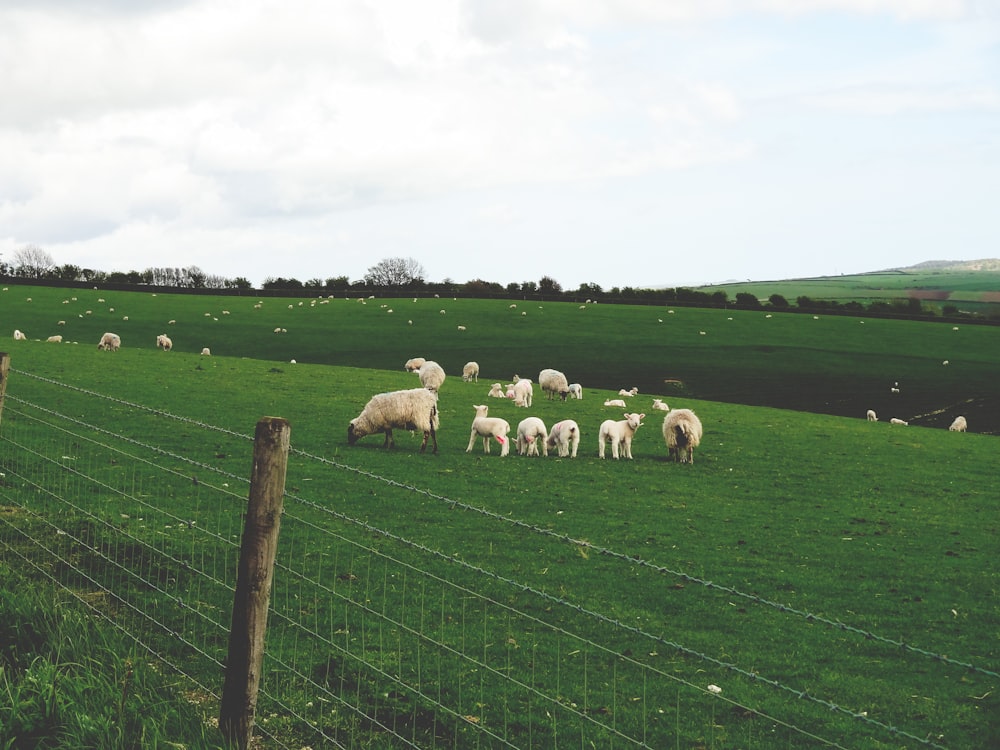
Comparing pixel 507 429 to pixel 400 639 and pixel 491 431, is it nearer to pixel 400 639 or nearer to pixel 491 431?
pixel 491 431

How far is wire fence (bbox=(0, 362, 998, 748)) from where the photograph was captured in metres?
6.52

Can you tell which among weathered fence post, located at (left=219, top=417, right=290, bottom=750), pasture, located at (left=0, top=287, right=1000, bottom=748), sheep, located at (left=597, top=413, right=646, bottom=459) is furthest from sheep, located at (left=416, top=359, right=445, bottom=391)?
weathered fence post, located at (left=219, top=417, right=290, bottom=750)

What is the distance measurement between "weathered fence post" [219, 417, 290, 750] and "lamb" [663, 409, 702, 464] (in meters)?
17.8

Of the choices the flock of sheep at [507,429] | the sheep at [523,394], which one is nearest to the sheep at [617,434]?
the flock of sheep at [507,429]

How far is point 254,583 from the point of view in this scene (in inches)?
198

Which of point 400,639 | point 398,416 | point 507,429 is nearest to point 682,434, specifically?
point 507,429

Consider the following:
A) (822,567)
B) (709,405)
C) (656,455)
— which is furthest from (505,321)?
(822,567)

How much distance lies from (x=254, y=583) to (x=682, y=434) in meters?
17.9

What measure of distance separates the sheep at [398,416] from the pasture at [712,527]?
49cm

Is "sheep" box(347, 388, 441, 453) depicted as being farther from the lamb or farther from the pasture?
the lamb

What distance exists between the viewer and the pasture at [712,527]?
26.2ft

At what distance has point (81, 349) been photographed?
41125 millimetres

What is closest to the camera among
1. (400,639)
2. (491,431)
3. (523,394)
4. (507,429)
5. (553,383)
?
(400,639)

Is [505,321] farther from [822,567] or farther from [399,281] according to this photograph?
[399,281]
